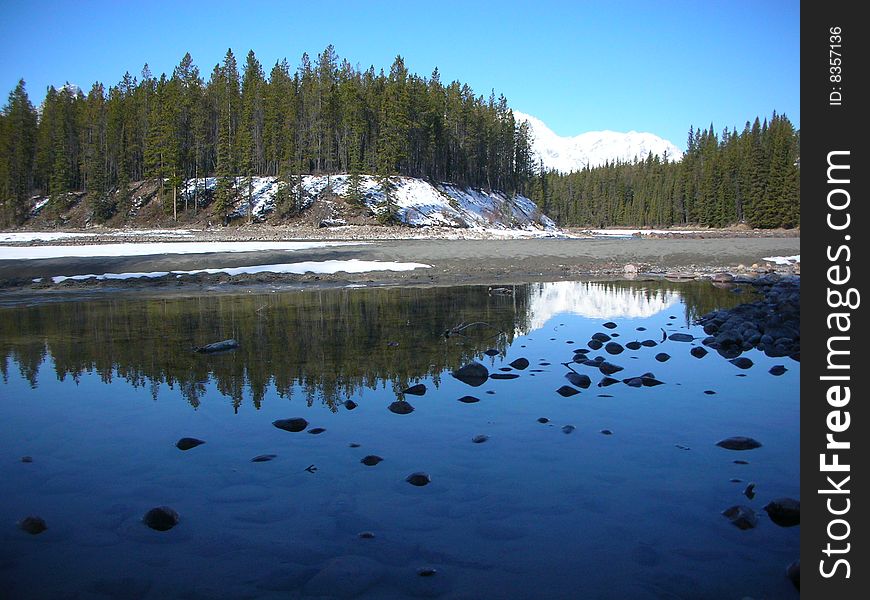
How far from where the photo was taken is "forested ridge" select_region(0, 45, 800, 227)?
263 ft

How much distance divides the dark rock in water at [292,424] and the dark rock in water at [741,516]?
4623 mm

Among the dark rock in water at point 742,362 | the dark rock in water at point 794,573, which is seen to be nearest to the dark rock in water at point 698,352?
the dark rock in water at point 742,362

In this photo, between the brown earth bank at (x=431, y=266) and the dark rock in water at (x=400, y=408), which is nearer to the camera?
the dark rock in water at (x=400, y=408)

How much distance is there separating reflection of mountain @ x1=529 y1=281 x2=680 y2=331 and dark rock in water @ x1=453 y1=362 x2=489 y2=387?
5.23 meters

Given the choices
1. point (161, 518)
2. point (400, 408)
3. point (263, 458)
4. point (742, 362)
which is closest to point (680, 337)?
point (742, 362)

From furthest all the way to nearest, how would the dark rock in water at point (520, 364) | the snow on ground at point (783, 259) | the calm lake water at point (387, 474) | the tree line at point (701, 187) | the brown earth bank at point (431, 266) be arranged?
the tree line at point (701, 187), the snow on ground at point (783, 259), the brown earth bank at point (431, 266), the dark rock in water at point (520, 364), the calm lake water at point (387, 474)

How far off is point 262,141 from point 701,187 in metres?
87.2

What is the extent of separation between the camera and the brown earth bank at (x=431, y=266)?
2491 centimetres

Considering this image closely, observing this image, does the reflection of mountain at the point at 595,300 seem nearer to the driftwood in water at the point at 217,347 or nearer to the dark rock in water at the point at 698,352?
the dark rock in water at the point at 698,352

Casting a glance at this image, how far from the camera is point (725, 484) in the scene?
5.52 metres

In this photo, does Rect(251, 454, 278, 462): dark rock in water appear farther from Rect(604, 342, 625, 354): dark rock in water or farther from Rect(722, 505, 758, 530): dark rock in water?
Rect(604, 342, 625, 354): dark rock in water

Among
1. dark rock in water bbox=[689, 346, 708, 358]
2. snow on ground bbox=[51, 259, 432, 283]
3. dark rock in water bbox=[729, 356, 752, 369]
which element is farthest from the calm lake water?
snow on ground bbox=[51, 259, 432, 283]

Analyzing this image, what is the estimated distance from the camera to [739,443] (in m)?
6.56

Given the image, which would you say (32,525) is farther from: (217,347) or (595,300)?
(595,300)
